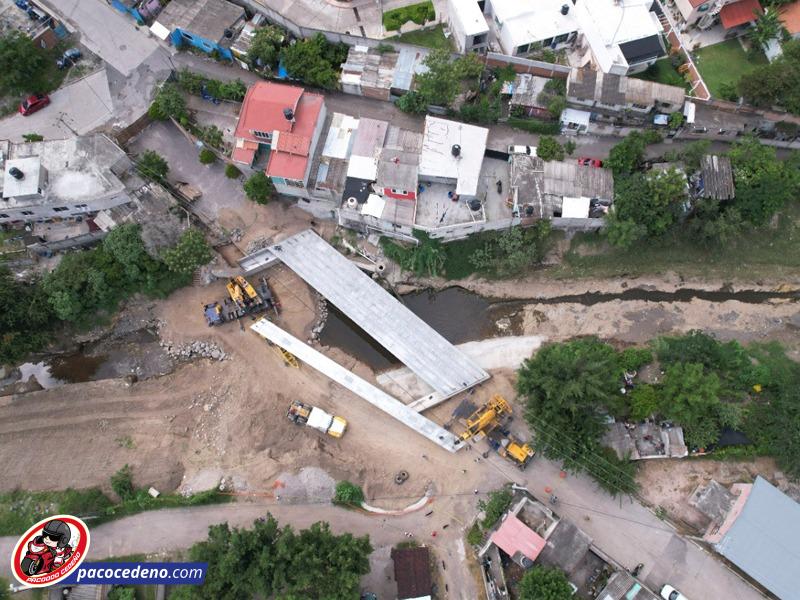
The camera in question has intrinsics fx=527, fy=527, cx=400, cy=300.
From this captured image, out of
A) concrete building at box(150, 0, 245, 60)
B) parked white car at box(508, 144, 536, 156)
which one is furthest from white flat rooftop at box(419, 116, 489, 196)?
concrete building at box(150, 0, 245, 60)

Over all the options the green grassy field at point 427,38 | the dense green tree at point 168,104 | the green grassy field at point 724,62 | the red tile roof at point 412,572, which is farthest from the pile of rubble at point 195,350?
the green grassy field at point 724,62

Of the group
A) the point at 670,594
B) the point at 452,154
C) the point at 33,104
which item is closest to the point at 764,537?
the point at 670,594

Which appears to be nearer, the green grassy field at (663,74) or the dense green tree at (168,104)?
the dense green tree at (168,104)

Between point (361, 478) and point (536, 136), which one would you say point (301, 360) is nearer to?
point (361, 478)

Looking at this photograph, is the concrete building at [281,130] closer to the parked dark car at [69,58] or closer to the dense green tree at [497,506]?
the parked dark car at [69,58]

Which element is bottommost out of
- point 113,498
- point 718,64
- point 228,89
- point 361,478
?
point 113,498

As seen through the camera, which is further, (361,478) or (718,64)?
(718,64)

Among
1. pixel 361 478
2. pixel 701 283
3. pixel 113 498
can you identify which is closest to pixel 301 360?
pixel 361 478
